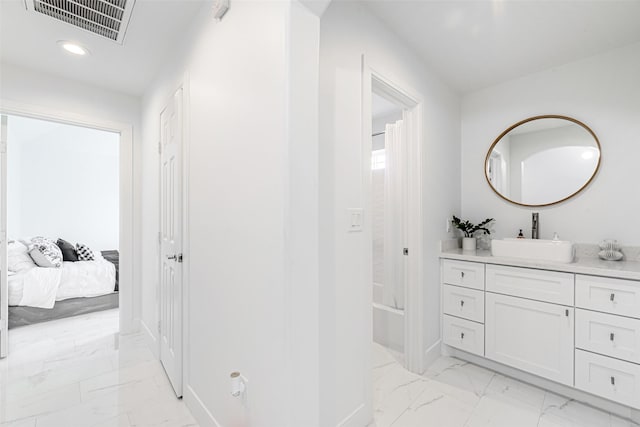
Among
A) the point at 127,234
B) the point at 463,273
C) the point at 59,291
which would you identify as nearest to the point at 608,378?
the point at 463,273

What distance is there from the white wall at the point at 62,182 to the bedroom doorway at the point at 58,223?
11 mm

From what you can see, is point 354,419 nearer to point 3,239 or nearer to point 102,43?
point 102,43

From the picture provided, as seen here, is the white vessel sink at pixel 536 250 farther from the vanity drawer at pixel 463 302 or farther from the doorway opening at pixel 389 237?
the doorway opening at pixel 389 237

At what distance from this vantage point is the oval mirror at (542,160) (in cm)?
218

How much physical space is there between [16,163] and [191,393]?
559cm

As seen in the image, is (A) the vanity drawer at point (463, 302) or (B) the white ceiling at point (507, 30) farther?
(A) the vanity drawer at point (463, 302)

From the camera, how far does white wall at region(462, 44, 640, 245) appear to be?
6.55 ft

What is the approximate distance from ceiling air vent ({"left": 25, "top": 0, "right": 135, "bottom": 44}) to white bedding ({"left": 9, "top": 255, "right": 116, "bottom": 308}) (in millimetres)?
2727

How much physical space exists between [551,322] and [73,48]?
383 centimetres

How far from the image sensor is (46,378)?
6.81ft

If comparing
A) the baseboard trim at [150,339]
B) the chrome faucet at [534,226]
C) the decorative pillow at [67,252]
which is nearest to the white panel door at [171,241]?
the baseboard trim at [150,339]

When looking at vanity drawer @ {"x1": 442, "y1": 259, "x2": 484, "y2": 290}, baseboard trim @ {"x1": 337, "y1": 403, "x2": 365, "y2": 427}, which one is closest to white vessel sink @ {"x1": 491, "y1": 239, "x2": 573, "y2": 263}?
vanity drawer @ {"x1": 442, "y1": 259, "x2": 484, "y2": 290}

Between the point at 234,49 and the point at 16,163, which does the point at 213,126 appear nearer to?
the point at 234,49

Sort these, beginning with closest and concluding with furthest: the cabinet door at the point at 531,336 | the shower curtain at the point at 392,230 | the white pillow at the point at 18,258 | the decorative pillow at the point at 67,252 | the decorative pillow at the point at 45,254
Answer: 1. the cabinet door at the point at 531,336
2. the shower curtain at the point at 392,230
3. the white pillow at the point at 18,258
4. the decorative pillow at the point at 45,254
5. the decorative pillow at the point at 67,252
